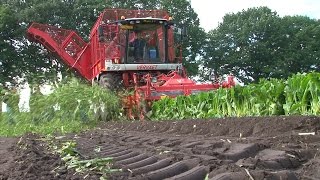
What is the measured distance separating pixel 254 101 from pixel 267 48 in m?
31.3

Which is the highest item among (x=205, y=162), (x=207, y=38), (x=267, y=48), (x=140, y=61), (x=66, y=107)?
(x=207, y=38)

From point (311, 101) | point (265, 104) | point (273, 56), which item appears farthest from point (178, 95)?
point (273, 56)

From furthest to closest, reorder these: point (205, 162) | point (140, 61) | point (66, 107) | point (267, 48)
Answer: point (267, 48) → point (140, 61) → point (66, 107) → point (205, 162)

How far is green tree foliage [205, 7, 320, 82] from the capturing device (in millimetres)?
38750

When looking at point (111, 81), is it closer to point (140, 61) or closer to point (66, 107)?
point (140, 61)

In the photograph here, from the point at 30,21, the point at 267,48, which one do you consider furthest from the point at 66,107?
the point at 267,48

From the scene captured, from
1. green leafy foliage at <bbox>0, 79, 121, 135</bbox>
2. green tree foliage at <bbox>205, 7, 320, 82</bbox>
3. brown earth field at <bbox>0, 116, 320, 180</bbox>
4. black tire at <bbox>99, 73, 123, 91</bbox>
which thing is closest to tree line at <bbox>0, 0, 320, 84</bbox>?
green tree foliage at <bbox>205, 7, 320, 82</bbox>

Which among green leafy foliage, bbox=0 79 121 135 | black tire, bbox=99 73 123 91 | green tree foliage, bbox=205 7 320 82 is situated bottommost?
green leafy foliage, bbox=0 79 121 135

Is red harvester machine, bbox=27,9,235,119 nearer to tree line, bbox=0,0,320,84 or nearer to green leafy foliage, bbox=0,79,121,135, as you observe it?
green leafy foliage, bbox=0,79,121,135

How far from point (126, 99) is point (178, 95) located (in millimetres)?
1538

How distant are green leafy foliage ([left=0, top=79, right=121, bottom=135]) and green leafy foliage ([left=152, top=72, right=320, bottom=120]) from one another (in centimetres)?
144

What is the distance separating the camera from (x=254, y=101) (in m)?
10.1

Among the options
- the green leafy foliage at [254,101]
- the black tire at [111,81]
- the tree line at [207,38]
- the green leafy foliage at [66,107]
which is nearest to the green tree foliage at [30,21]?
the tree line at [207,38]

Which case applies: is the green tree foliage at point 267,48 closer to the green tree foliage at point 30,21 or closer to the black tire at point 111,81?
the green tree foliage at point 30,21
